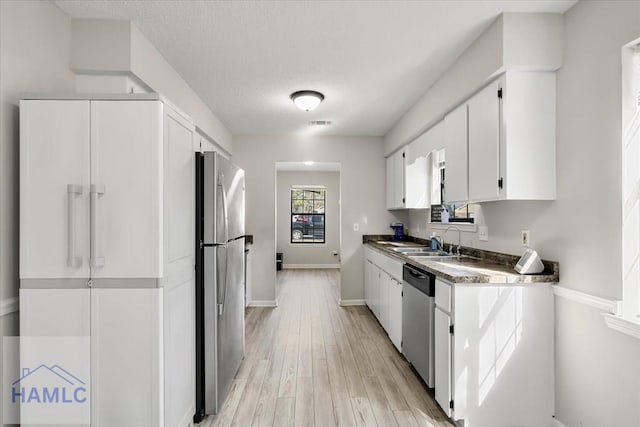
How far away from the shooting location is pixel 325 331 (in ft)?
12.9

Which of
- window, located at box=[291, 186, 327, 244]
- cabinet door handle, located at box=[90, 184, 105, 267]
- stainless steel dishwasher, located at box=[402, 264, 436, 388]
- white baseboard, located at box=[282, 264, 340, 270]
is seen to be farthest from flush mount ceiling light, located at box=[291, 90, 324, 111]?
white baseboard, located at box=[282, 264, 340, 270]

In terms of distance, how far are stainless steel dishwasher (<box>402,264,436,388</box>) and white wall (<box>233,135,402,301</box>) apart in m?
2.18

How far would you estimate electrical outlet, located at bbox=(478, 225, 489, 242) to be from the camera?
2.89 meters

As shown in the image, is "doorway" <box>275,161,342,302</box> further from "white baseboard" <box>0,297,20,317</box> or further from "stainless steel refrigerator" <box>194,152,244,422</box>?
"white baseboard" <box>0,297,20,317</box>

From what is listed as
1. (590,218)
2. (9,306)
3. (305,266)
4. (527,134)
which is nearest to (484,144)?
(527,134)

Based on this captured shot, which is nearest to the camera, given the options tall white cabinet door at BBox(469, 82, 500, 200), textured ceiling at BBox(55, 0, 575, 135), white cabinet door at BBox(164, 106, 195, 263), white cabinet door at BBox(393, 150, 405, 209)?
white cabinet door at BBox(164, 106, 195, 263)

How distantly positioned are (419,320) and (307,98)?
90.9 inches

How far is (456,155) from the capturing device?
2.76 meters

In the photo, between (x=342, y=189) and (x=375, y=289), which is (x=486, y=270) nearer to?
(x=375, y=289)

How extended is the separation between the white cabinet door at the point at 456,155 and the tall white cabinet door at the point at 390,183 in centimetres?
184

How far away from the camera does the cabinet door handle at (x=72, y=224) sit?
1621mm

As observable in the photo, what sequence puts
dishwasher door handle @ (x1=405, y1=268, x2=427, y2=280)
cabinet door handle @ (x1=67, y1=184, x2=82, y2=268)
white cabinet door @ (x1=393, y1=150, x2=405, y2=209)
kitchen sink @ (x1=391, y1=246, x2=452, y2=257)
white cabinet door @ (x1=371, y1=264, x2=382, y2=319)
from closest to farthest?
cabinet door handle @ (x1=67, y1=184, x2=82, y2=268) < dishwasher door handle @ (x1=405, y1=268, x2=427, y2=280) < kitchen sink @ (x1=391, y1=246, x2=452, y2=257) < white cabinet door @ (x1=371, y1=264, x2=382, y2=319) < white cabinet door @ (x1=393, y1=150, x2=405, y2=209)

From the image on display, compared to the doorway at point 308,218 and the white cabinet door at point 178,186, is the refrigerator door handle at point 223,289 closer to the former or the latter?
the white cabinet door at point 178,186

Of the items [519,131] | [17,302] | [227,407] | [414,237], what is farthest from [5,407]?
[414,237]
